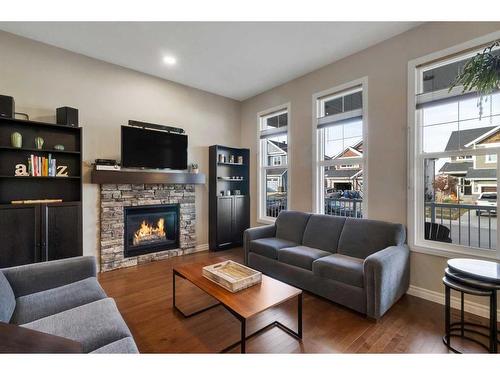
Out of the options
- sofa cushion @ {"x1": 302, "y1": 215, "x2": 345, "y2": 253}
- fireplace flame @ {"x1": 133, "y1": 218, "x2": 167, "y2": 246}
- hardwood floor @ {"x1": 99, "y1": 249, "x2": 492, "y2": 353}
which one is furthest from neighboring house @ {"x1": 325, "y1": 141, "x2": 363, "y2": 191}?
fireplace flame @ {"x1": 133, "y1": 218, "x2": 167, "y2": 246}

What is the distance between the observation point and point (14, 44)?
9.29 ft

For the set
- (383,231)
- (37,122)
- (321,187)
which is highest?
(37,122)

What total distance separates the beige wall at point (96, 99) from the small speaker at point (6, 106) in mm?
297

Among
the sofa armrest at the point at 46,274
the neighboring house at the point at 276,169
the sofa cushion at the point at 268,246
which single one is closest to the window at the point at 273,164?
the neighboring house at the point at 276,169

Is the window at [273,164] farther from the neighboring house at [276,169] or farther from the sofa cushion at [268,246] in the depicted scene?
the sofa cushion at [268,246]

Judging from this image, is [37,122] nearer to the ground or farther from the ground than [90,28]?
nearer to the ground

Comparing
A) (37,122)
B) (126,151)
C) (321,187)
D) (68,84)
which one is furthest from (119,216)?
(321,187)

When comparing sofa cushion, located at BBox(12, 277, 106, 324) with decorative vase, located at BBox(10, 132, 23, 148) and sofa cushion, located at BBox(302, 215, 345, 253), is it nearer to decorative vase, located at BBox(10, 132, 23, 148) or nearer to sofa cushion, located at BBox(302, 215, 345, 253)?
decorative vase, located at BBox(10, 132, 23, 148)

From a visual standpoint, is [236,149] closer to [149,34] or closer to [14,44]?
[149,34]

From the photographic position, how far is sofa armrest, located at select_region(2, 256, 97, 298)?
1.76 m

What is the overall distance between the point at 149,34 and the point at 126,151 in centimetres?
159

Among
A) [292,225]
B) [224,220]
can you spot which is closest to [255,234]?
[292,225]

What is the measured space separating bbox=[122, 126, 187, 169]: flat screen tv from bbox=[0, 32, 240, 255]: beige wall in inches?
8.7

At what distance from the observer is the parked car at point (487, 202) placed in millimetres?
2273
